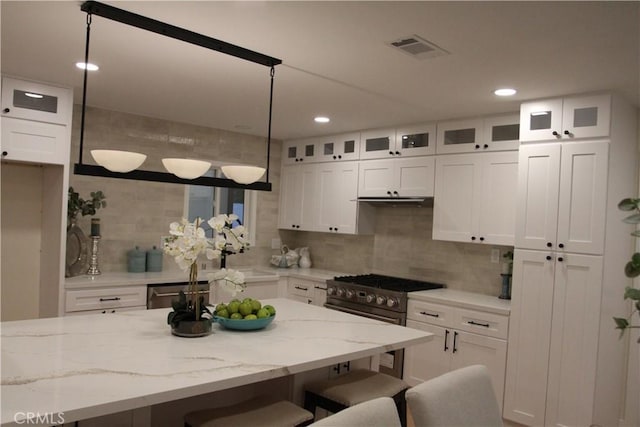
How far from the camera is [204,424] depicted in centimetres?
185

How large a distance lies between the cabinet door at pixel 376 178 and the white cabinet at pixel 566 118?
1.40 metres

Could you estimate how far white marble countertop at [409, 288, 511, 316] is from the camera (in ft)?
11.8

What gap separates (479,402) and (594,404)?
6.28 feet

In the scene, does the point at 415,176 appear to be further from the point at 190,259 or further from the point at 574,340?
the point at 190,259

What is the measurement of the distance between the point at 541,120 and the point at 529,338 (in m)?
1.55

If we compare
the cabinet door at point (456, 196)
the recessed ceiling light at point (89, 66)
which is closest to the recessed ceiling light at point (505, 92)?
the cabinet door at point (456, 196)

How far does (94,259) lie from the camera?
13.6 ft

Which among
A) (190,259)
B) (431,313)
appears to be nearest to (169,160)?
(190,259)

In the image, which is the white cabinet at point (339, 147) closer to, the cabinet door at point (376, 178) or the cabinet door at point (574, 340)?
the cabinet door at point (376, 178)

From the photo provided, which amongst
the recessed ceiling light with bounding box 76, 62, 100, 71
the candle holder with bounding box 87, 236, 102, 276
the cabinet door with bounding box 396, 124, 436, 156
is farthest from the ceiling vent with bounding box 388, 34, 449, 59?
the candle holder with bounding box 87, 236, 102, 276

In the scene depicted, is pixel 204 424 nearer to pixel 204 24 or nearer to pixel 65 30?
pixel 204 24

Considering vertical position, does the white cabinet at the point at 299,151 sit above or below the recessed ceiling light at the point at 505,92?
below

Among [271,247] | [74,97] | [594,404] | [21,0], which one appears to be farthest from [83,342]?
[271,247]

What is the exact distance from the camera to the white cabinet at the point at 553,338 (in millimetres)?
3117
